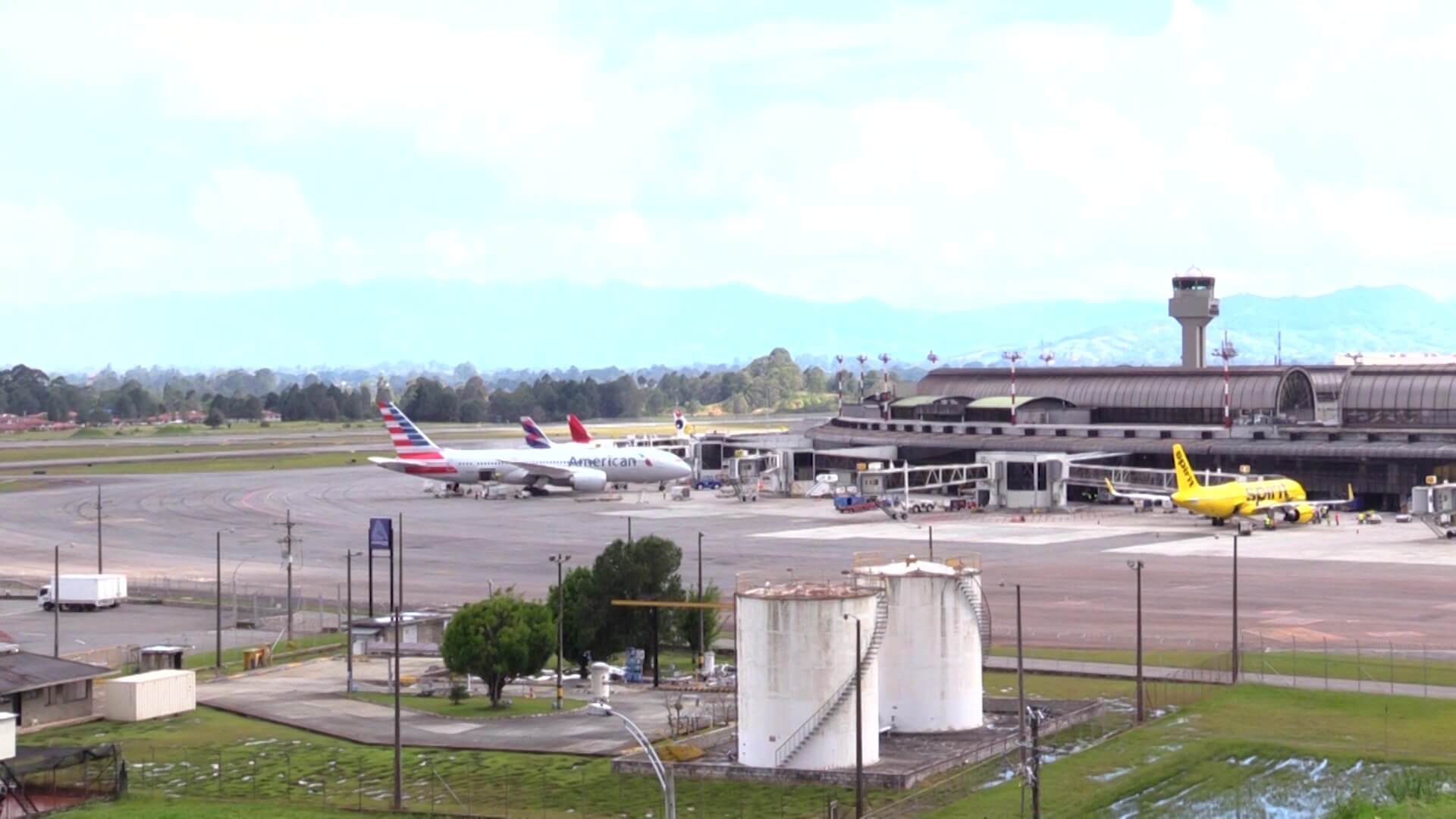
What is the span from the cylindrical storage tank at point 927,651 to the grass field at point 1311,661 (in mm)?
12676

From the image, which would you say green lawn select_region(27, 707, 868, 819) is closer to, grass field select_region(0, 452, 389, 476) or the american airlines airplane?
the american airlines airplane

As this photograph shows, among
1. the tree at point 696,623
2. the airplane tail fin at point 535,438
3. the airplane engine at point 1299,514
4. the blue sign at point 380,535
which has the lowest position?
the tree at point 696,623

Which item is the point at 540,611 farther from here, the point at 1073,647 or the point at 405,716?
the point at 1073,647

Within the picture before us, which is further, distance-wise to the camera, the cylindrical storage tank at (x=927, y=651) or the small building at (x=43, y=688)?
the small building at (x=43, y=688)

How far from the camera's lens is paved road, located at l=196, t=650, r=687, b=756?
4984 centimetres

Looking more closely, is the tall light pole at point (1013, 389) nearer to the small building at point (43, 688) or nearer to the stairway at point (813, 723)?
the small building at point (43, 688)

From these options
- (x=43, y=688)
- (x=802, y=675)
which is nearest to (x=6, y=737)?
(x=43, y=688)

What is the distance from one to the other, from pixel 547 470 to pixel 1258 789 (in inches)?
3992

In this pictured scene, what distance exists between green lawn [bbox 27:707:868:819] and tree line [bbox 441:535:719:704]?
248 inches

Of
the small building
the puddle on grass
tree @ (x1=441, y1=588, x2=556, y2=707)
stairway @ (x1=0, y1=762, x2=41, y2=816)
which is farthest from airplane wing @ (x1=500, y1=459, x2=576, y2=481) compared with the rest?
the puddle on grass

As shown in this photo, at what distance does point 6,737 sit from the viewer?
44938mm

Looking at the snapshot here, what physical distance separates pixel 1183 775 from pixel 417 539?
6862cm

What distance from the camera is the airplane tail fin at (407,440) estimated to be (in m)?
140

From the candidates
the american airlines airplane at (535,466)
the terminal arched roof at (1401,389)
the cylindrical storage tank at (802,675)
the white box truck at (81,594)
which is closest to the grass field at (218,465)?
the american airlines airplane at (535,466)
